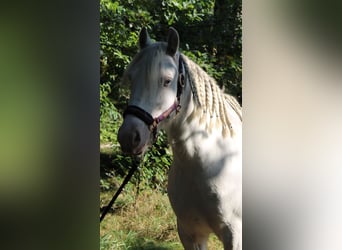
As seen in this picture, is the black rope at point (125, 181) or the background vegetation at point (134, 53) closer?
the background vegetation at point (134, 53)

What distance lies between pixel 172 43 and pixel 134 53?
23 cm

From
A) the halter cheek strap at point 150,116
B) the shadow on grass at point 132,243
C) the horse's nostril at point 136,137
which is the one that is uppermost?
the halter cheek strap at point 150,116

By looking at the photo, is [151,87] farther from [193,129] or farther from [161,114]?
[193,129]

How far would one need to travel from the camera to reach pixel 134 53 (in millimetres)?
2777

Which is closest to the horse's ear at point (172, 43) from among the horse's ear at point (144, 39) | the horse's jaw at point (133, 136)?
the horse's ear at point (144, 39)

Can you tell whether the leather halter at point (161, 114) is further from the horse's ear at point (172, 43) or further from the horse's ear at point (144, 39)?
the horse's ear at point (144, 39)

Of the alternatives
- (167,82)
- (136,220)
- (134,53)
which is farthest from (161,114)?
(136,220)

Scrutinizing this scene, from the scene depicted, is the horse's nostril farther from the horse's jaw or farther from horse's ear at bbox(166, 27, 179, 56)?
horse's ear at bbox(166, 27, 179, 56)

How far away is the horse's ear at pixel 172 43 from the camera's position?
2.68m

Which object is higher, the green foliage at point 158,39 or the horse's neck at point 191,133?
the green foliage at point 158,39

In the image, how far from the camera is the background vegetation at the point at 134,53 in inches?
106

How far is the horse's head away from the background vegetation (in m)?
0.06
